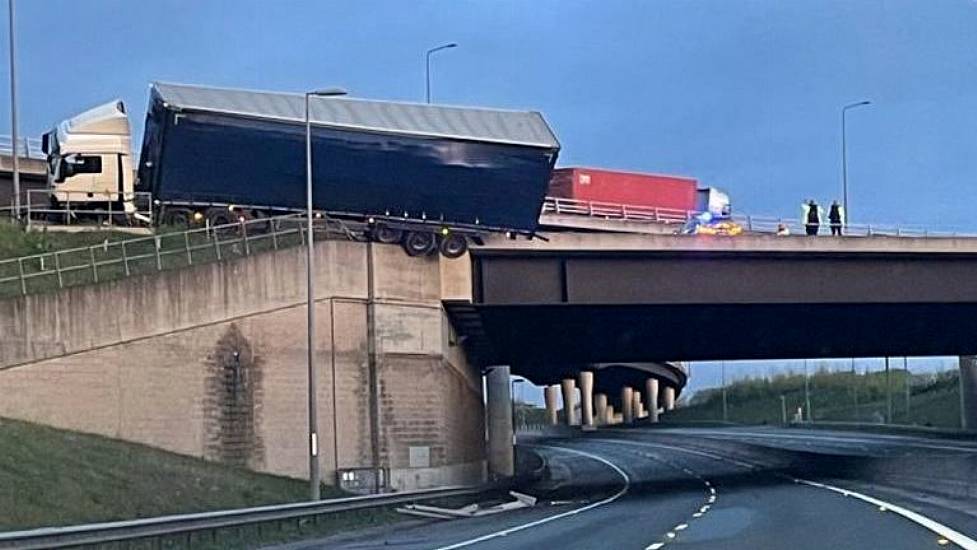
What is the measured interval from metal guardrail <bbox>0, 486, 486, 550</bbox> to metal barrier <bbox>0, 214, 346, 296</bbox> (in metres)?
10.4

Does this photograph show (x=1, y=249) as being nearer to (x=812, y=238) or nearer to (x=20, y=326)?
(x=20, y=326)

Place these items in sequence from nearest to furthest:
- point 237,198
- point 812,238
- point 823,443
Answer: point 237,198 → point 812,238 → point 823,443

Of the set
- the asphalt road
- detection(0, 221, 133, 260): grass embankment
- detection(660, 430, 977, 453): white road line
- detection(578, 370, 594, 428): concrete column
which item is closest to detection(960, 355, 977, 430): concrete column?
detection(660, 430, 977, 453): white road line

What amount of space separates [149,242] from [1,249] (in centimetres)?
430

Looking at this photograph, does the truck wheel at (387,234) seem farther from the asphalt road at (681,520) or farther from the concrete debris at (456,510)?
the asphalt road at (681,520)

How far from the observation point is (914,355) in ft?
245

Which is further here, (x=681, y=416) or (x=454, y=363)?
(x=681, y=416)

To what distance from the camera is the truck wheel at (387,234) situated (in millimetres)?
48309

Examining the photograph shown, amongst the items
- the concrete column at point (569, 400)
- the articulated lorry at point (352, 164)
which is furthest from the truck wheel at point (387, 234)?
the concrete column at point (569, 400)

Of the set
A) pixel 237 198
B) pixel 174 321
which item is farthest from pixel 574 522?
pixel 237 198

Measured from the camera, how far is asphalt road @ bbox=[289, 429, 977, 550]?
82.9 feet

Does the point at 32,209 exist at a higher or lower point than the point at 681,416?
higher

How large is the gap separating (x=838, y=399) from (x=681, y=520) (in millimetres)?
119512

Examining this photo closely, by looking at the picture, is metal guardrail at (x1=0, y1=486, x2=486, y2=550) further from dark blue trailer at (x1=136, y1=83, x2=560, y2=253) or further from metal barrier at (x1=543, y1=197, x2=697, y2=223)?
metal barrier at (x1=543, y1=197, x2=697, y2=223)
